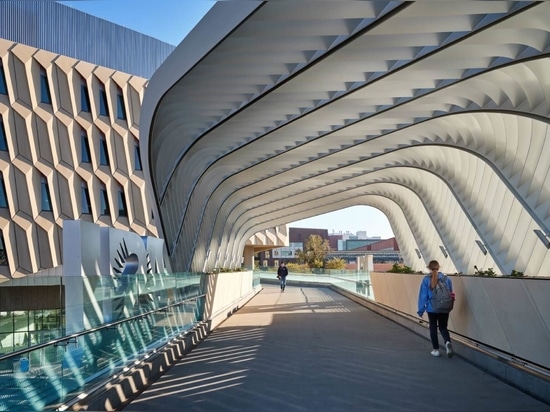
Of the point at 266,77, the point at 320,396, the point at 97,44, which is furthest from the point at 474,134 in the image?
the point at 97,44

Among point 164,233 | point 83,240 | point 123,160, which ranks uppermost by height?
point 123,160

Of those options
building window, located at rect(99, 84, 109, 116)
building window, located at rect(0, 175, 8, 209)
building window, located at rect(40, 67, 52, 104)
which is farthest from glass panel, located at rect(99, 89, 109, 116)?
building window, located at rect(0, 175, 8, 209)

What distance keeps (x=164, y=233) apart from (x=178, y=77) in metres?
13.5

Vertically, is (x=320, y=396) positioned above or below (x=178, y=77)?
below

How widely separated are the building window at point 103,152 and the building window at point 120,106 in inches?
67.7

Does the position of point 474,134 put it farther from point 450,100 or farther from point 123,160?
point 123,160

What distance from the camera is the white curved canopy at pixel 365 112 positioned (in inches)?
419

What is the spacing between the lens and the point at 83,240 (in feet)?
41.5

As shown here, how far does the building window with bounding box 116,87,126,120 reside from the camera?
39.0 metres

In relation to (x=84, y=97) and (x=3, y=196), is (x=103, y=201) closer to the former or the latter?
(x=84, y=97)

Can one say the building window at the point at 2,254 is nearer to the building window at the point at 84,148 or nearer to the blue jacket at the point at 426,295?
the building window at the point at 84,148

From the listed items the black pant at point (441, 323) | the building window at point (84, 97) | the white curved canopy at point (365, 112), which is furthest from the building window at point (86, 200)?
the black pant at point (441, 323)

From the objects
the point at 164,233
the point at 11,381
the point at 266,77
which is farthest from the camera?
the point at 164,233

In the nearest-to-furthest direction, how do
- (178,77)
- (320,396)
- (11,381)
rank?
(11,381) < (320,396) < (178,77)
